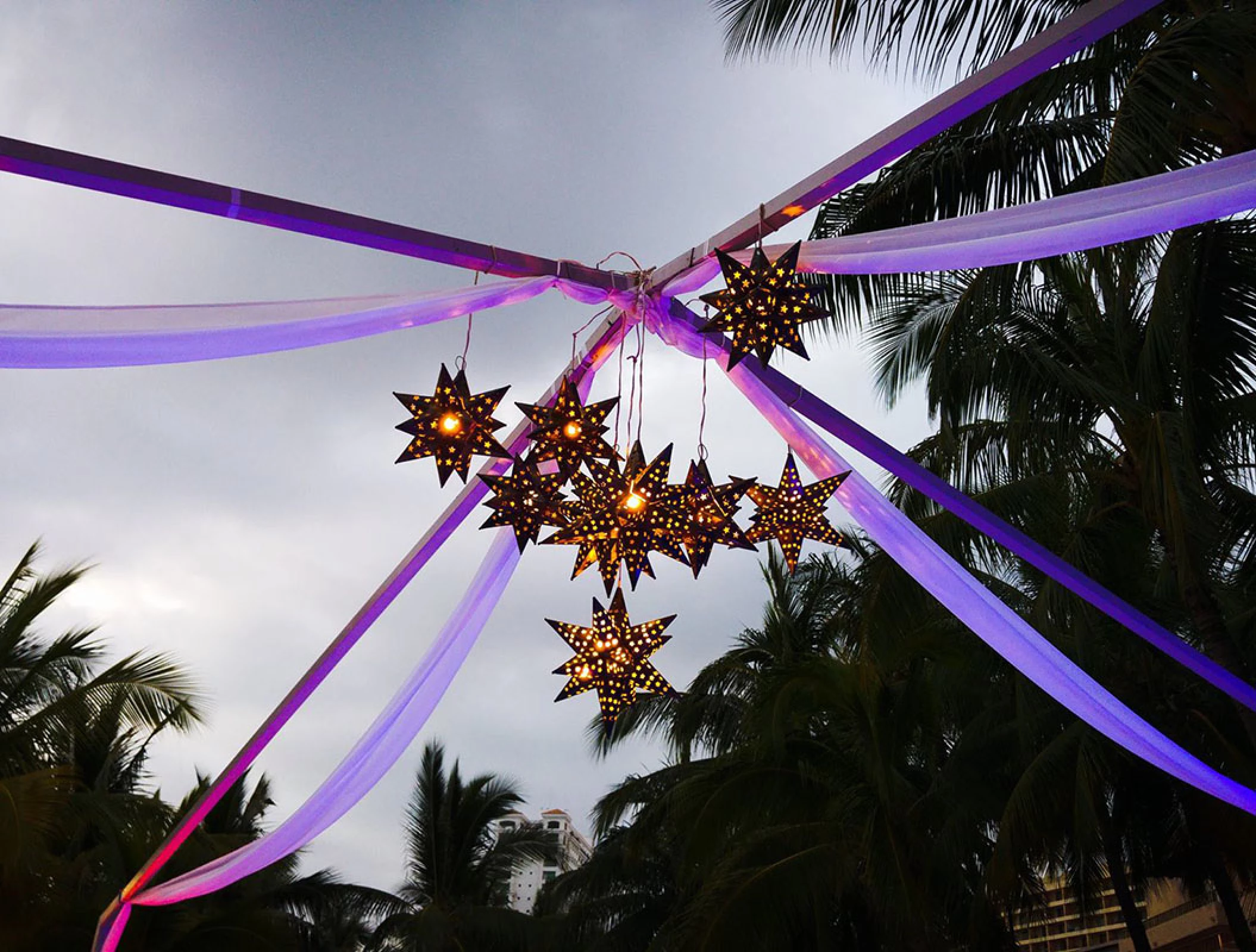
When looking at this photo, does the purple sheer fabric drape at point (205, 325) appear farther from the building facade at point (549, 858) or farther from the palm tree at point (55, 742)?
the building facade at point (549, 858)

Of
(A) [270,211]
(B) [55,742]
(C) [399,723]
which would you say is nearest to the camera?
(A) [270,211]

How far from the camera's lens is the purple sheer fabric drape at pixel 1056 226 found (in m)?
3.22

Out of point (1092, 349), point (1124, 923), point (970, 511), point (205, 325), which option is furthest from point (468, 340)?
point (1124, 923)

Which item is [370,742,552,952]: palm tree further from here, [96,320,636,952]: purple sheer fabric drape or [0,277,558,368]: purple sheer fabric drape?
[0,277,558,368]: purple sheer fabric drape

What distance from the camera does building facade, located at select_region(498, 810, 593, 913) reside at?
69.2 feet

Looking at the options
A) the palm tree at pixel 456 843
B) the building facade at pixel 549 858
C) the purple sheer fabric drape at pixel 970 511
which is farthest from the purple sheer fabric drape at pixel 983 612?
the building facade at pixel 549 858

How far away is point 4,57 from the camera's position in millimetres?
7527

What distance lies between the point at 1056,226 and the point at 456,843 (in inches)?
707

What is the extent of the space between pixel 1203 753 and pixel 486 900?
1418cm

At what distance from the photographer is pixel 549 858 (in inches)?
785

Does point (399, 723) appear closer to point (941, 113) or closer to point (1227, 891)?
point (941, 113)

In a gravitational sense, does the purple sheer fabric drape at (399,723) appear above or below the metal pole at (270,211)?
below

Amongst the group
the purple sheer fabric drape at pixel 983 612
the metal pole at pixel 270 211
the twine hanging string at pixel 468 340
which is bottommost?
the purple sheer fabric drape at pixel 983 612

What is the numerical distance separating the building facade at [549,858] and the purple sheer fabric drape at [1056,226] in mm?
17636
